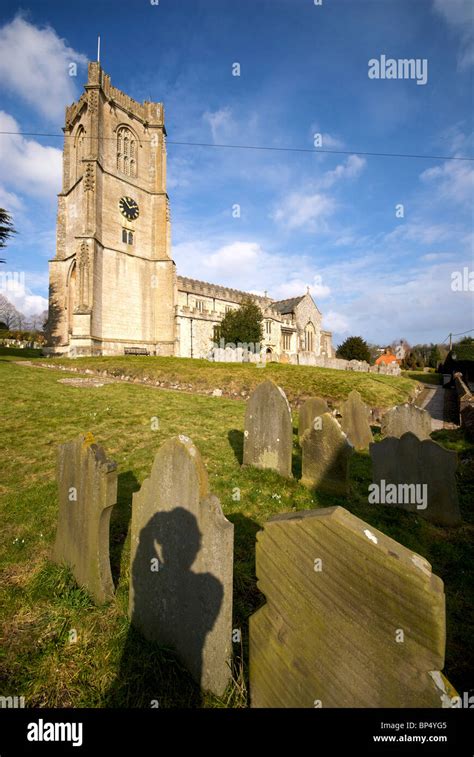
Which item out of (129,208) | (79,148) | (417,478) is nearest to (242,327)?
(129,208)

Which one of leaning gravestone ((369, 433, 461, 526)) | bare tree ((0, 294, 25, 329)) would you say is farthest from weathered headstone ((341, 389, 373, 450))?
bare tree ((0, 294, 25, 329))

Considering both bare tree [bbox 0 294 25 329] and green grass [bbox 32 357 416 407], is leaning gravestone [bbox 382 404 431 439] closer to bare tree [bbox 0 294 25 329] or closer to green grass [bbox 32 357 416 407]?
green grass [bbox 32 357 416 407]

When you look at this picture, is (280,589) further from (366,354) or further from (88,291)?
(366,354)

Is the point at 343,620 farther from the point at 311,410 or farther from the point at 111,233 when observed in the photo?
the point at 111,233

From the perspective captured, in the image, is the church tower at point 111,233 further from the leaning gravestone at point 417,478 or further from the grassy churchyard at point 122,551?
the leaning gravestone at point 417,478

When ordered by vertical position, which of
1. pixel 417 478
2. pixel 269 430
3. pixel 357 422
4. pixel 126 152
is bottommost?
pixel 417 478

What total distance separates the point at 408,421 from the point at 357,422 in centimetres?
157

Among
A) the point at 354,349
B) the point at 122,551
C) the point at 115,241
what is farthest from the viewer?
the point at 354,349

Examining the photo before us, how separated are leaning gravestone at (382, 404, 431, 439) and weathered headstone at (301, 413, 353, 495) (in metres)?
1.92

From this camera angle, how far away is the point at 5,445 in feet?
20.3

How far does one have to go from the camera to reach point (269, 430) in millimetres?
5715

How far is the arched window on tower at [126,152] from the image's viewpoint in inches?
1179

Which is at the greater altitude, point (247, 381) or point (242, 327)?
point (242, 327)

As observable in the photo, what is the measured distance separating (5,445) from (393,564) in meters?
7.18
